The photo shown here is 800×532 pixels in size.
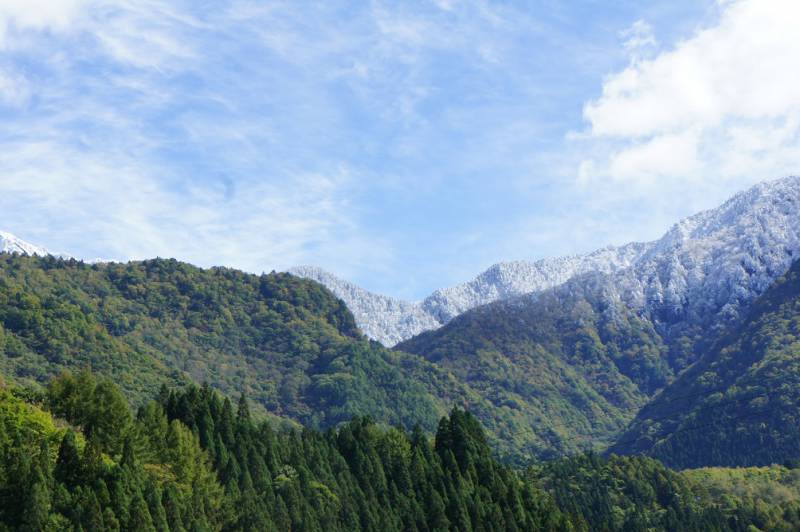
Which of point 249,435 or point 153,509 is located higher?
point 249,435

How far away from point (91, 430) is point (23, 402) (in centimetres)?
862

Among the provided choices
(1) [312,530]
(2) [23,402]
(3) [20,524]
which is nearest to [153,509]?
(3) [20,524]

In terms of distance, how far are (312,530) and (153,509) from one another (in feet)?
112

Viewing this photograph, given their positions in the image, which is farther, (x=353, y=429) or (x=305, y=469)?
(x=353, y=429)

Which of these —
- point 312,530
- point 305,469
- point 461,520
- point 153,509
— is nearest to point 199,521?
point 153,509

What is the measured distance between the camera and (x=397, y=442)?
580 feet

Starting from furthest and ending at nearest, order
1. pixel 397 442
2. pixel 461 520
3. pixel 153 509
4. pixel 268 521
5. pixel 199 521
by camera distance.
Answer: pixel 397 442 → pixel 461 520 → pixel 268 521 → pixel 199 521 → pixel 153 509

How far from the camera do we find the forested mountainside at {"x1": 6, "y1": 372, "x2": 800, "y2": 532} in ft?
340

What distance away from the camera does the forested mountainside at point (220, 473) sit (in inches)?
4085

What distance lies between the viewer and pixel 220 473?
13700 cm

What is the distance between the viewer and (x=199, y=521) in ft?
377

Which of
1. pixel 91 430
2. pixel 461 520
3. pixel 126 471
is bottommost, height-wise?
pixel 461 520

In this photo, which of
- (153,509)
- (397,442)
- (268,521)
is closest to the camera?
(153,509)

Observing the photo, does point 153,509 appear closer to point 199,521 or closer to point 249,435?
point 199,521
